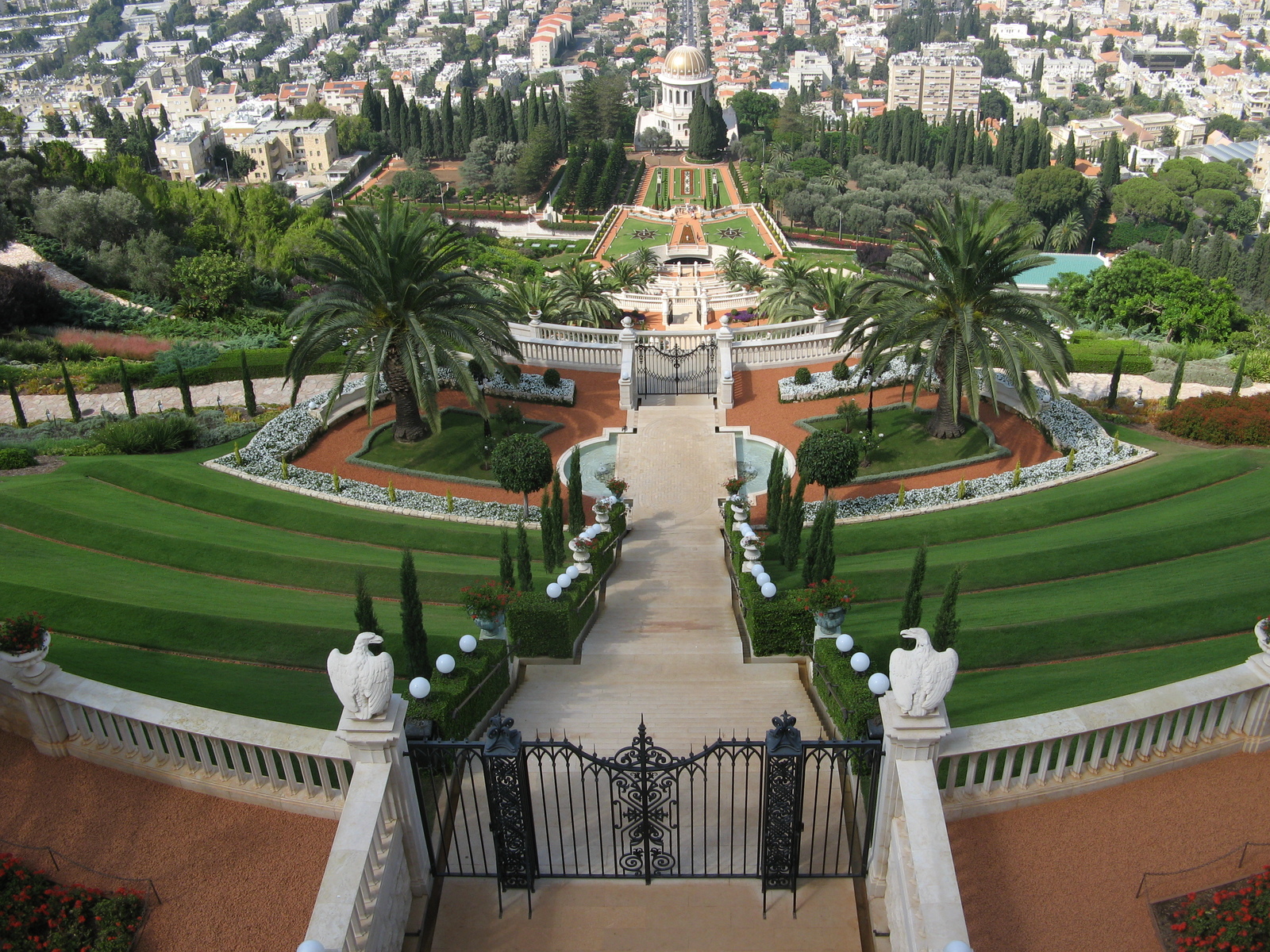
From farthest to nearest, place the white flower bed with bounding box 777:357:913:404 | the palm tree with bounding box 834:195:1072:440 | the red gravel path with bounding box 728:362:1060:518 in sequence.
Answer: the white flower bed with bounding box 777:357:913:404
the red gravel path with bounding box 728:362:1060:518
the palm tree with bounding box 834:195:1072:440

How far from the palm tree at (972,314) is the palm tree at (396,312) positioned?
11.4m

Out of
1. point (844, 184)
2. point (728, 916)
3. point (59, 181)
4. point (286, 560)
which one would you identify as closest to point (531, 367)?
point (286, 560)

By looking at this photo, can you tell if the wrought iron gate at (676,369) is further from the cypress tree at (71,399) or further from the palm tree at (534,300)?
the cypress tree at (71,399)

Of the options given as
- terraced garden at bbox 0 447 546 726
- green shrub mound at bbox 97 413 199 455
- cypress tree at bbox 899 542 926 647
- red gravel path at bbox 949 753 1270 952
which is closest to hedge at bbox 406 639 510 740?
terraced garden at bbox 0 447 546 726

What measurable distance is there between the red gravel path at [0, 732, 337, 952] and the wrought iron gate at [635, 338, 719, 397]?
907 inches

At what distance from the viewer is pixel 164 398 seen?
36906 millimetres

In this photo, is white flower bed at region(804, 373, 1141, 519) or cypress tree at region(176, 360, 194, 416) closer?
white flower bed at region(804, 373, 1141, 519)

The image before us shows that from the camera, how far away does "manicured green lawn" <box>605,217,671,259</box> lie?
3701 inches

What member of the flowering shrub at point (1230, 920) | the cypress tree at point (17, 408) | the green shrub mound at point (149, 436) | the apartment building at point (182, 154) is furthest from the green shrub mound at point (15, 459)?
the apartment building at point (182, 154)

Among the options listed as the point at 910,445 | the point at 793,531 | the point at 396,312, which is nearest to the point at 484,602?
the point at 793,531

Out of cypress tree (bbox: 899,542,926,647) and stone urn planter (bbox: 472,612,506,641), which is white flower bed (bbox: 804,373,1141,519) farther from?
stone urn planter (bbox: 472,612,506,641)

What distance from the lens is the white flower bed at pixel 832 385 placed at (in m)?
32.9

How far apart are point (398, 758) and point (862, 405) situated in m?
23.6

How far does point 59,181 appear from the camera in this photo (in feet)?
197
